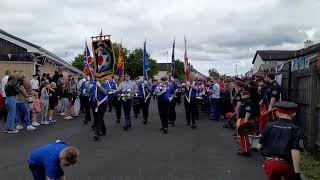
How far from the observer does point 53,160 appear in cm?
600

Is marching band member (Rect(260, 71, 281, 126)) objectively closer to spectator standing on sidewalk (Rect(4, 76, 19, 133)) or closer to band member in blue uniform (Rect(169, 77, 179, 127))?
band member in blue uniform (Rect(169, 77, 179, 127))

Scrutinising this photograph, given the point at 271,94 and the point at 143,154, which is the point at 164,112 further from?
the point at 271,94

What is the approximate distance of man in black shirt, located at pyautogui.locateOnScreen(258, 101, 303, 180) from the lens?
5980mm

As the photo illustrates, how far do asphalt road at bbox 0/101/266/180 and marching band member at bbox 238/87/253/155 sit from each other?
231mm

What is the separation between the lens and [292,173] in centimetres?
611

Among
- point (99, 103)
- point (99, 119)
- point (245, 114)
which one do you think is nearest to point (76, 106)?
point (99, 103)

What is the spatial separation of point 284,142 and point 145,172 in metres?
3.53

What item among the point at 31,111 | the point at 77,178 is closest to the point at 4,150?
Result: the point at 77,178

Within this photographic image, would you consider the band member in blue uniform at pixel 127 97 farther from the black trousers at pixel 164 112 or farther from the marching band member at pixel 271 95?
the marching band member at pixel 271 95

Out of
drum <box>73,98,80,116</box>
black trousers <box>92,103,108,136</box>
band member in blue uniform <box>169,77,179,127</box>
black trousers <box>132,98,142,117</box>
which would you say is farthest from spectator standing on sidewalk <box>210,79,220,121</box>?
black trousers <box>92,103,108,136</box>

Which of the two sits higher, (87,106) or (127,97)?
(127,97)

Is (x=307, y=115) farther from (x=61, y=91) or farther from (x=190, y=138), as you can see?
(x=61, y=91)

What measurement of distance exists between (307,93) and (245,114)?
4.85 ft

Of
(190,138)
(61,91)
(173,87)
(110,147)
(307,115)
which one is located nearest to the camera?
(307,115)
